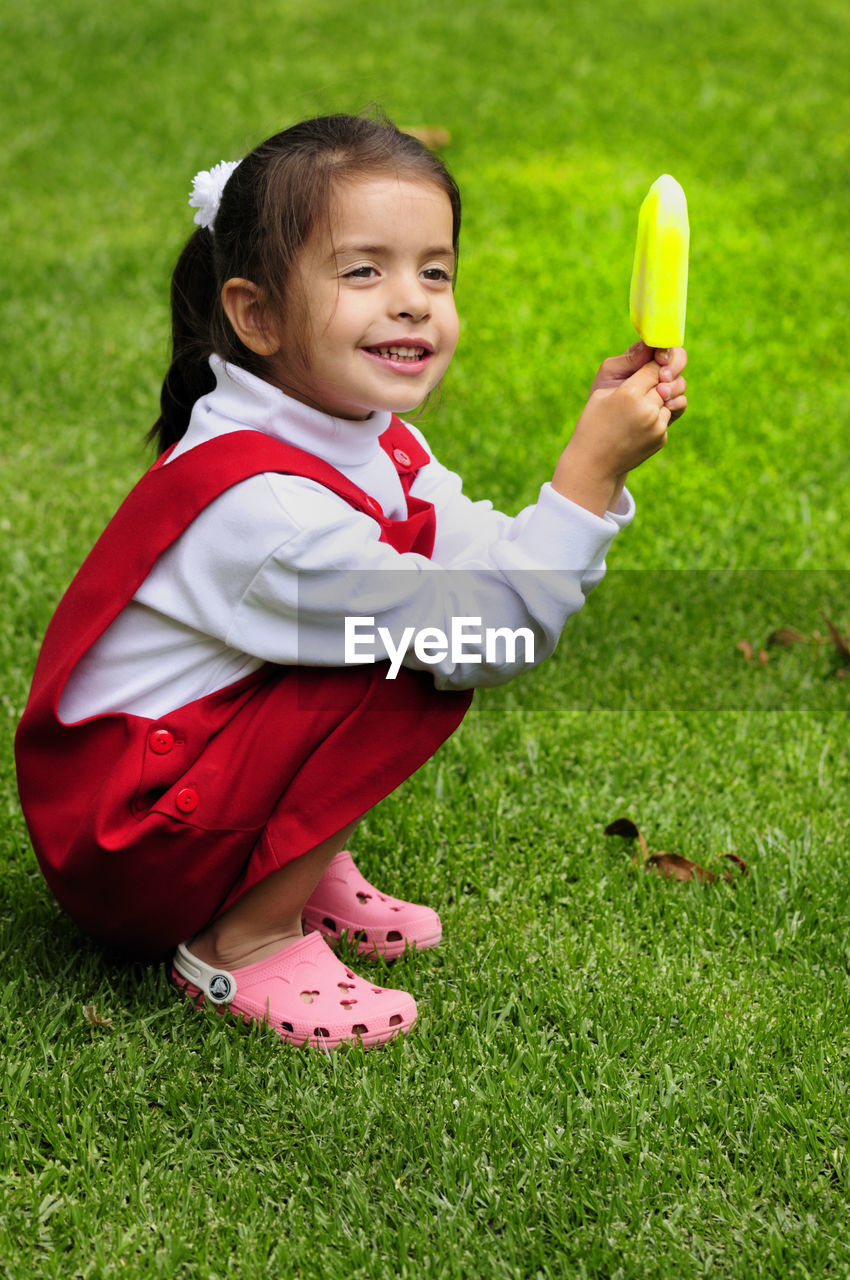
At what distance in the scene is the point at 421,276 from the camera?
201 centimetres

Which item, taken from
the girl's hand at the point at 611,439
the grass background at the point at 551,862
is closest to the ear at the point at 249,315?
the girl's hand at the point at 611,439

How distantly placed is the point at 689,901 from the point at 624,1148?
26.4 inches

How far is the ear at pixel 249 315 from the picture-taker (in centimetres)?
203

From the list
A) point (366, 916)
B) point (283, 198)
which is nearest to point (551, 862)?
point (366, 916)

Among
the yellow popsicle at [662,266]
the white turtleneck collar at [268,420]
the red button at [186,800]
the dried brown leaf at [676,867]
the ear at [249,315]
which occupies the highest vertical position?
the yellow popsicle at [662,266]

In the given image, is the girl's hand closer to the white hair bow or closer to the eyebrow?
the eyebrow

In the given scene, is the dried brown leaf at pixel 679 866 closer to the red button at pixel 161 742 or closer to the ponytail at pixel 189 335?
the red button at pixel 161 742

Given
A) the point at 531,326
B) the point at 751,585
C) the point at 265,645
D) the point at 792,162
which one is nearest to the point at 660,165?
the point at 792,162

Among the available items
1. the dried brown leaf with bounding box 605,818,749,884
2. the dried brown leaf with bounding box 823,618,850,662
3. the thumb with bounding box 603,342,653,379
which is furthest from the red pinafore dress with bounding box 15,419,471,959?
the dried brown leaf with bounding box 823,618,850,662

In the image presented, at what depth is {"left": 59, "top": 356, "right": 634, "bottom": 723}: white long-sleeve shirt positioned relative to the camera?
1873 mm

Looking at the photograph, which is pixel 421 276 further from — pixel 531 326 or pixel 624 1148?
pixel 531 326

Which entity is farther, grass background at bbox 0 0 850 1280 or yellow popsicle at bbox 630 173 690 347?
yellow popsicle at bbox 630 173 690 347

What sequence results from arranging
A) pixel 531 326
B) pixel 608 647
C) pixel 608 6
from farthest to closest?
pixel 608 6 → pixel 531 326 → pixel 608 647

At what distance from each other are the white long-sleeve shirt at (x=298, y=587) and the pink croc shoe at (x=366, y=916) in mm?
508
